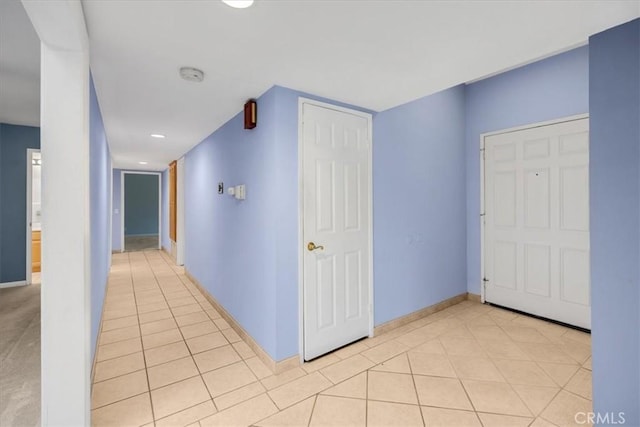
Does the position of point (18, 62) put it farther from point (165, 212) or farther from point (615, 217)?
point (165, 212)

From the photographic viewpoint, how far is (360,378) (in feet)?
7.06

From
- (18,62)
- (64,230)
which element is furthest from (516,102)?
(18,62)

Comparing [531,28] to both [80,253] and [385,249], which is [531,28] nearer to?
[385,249]

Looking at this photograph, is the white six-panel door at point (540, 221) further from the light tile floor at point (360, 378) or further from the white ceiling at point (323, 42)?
the white ceiling at point (323, 42)

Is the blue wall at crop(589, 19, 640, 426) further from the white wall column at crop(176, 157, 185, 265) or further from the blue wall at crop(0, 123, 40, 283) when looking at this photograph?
the blue wall at crop(0, 123, 40, 283)

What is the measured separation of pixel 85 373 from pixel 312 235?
1568 mm

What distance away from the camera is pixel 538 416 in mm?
1763

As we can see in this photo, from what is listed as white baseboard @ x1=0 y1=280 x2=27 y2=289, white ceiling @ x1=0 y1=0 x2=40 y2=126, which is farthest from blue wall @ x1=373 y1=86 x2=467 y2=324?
white baseboard @ x1=0 y1=280 x2=27 y2=289

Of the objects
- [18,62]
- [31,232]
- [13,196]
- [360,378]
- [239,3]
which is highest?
[18,62]

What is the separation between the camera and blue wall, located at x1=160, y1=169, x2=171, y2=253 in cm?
739

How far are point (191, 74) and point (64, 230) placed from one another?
48.9 inches

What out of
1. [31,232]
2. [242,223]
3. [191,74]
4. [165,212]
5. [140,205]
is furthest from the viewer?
[140,205]

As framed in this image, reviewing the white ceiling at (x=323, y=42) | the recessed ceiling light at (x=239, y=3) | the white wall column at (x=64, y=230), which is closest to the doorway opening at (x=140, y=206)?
the white ceiling at (x=323, y=42)

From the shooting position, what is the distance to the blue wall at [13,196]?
4.20m
